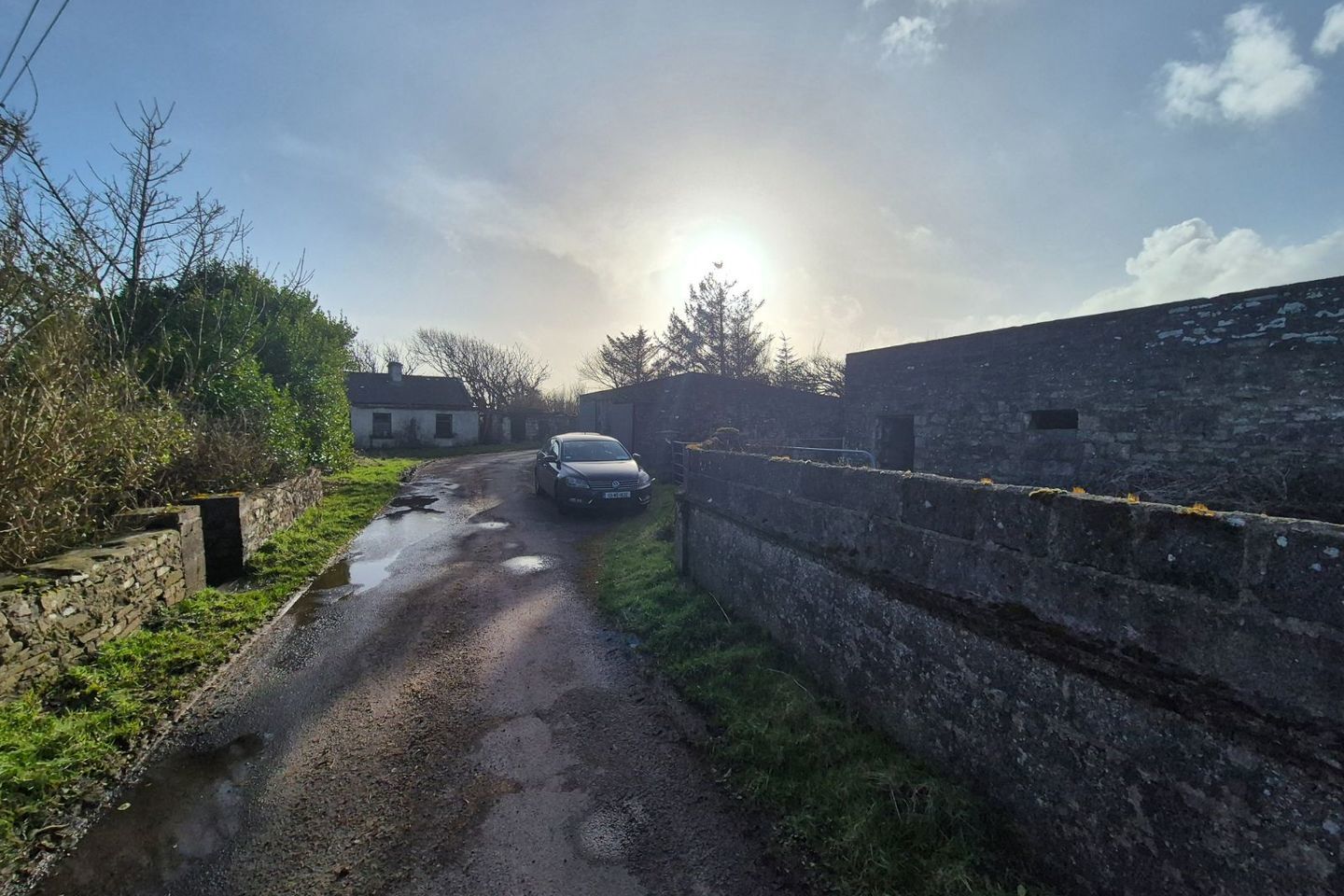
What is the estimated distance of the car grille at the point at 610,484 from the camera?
1097 centimetres

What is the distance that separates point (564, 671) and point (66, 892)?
2.94m

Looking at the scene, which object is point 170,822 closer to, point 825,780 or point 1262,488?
point 825,780

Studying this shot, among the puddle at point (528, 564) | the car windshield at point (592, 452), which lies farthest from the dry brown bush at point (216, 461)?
the car windshield at point (592, 452)

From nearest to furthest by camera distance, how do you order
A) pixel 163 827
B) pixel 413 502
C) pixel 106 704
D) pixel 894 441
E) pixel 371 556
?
pixel 163 827 < pixel 106 704 < pixel 371 556 < pixel 894 441 < pixel 413 502

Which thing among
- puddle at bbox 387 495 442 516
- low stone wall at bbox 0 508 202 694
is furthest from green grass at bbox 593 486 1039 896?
puddle at bbox 387 495 442 516

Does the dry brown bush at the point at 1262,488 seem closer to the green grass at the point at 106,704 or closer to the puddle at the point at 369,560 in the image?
the green grass at the point at 106,704

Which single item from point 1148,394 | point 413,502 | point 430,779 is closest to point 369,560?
point 413,502

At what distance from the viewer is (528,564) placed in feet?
26.0

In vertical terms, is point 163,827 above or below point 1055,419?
below

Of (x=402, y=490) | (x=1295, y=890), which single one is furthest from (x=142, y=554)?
(x=402, y=490)

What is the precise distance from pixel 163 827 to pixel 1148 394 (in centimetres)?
1077

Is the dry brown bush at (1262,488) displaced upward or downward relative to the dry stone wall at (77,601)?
upward

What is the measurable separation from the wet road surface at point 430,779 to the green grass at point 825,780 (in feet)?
0.76

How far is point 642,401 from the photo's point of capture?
18422 millimetres
